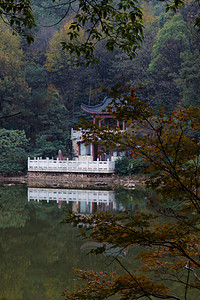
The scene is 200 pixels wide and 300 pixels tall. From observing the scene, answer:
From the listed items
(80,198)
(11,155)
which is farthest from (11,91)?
(80,198)

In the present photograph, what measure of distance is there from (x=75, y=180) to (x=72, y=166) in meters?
0.84

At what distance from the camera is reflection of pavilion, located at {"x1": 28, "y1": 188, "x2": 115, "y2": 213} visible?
1268 cm

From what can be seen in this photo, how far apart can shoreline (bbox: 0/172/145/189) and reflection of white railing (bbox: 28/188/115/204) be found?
6.61 ft

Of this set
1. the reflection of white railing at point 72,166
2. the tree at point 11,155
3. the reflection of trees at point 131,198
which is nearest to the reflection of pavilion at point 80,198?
the reflection of trees at point 131,198

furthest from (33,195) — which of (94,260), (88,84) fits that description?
(88,84)

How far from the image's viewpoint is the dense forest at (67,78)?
2261 cm

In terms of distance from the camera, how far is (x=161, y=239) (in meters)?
2.98

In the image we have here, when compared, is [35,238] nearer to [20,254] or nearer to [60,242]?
[60,242]

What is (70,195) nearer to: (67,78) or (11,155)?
(11,155)

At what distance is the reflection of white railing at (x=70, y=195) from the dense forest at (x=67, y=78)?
5.66 metres

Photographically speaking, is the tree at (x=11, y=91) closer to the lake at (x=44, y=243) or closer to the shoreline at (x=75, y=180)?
the shoreline at (x=75, y=180)

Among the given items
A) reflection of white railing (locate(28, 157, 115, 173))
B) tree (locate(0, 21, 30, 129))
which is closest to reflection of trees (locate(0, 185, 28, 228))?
reflection of white railing (locate(28, 157, 115, 173))

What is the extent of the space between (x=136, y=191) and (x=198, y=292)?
11.4 metres

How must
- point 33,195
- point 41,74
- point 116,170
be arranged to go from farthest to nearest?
point 41,74
point 116,170
point 33,195
